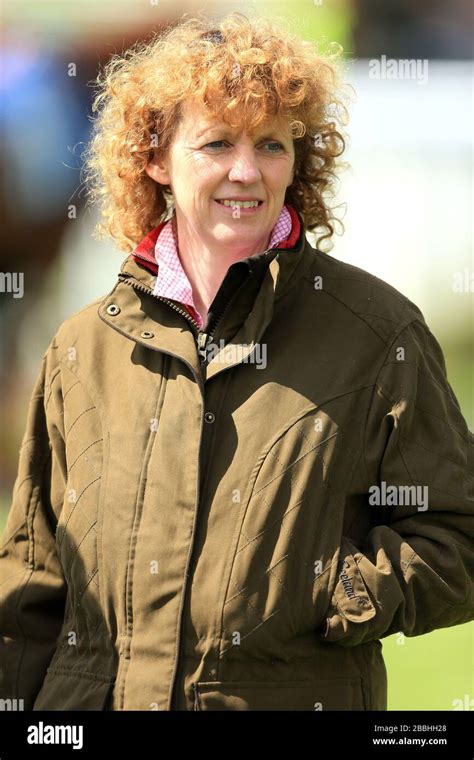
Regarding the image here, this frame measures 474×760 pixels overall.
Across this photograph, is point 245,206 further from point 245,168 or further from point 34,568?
point 34,568

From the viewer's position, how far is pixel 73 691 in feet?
7.89

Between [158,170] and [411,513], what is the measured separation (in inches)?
40.7

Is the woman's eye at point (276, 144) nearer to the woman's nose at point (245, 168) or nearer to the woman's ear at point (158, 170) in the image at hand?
the woman's nose at point (245, 168)

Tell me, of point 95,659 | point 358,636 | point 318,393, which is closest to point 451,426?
point 318,393

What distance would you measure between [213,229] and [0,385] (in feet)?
17.2

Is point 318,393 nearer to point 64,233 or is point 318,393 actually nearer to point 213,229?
point 213,229

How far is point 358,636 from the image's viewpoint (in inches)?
89.4

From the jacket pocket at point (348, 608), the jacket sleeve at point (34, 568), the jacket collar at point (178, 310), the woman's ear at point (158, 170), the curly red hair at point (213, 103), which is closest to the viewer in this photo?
the jacket pocket at point (348, 608)

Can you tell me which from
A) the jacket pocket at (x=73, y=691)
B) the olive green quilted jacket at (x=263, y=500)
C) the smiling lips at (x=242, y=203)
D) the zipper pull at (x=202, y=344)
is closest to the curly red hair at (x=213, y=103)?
the smiling lips at (x=242, y=203)

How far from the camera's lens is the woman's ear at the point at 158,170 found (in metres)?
2.74

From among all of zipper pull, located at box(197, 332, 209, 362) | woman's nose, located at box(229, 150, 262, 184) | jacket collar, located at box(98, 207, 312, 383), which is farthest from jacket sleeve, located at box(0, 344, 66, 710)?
woman's nose, located at box(229, 150, 262, 184)

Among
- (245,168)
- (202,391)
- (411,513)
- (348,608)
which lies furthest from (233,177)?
(348,608)

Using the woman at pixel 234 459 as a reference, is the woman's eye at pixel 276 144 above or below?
above

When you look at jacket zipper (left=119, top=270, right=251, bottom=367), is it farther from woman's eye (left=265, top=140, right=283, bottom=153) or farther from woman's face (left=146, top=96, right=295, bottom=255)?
woman's eye (left=265, top=140, right=283, bottom=153)
